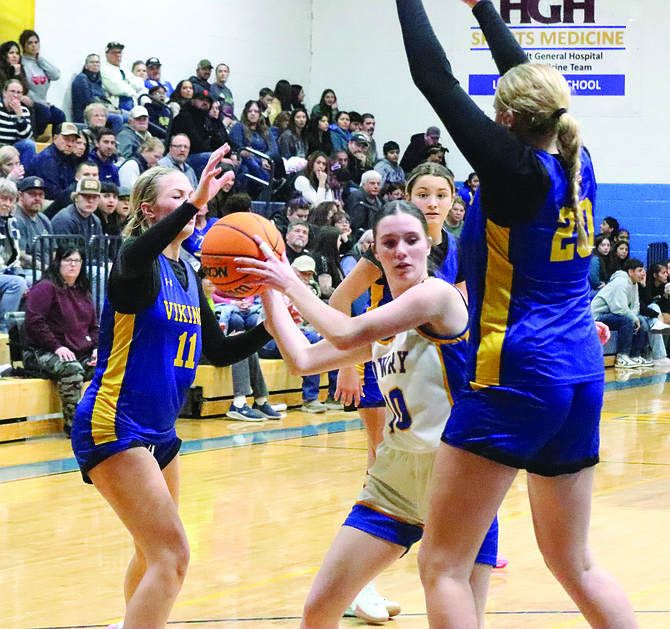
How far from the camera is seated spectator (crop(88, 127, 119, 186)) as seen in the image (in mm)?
10906

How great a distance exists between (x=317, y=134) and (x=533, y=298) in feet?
41.9

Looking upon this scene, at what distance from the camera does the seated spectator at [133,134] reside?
1195 cm

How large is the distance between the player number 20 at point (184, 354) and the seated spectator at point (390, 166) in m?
12.0

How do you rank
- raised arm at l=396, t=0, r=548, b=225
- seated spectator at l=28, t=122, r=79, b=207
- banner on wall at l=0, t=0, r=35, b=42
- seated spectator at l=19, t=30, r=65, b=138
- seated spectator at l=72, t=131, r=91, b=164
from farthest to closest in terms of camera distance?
1. banner on wall at l=0, t=0, r=35, b=42
2. seated spectator at l=19, t=30, r=65, b=138
3. seated spectator at l=72, t=131, r=91, b=164
4. seated spectator at l=28, t=122, r=79, b=207
5. raised arm at l=396, t=0, r=548, b=225

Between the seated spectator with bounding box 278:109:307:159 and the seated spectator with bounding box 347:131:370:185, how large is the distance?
0.66 meters

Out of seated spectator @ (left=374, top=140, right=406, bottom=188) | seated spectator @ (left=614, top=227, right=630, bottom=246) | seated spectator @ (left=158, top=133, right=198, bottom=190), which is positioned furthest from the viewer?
seated spectator @ (left=374, top=140, right=406, bottom=188)

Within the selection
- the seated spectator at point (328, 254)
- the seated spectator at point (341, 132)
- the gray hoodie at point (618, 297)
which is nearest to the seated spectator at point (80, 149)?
the seated spectator at point (328, 254)

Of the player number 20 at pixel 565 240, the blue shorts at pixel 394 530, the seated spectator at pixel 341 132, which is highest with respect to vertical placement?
the seated spectator at pixel 341 132

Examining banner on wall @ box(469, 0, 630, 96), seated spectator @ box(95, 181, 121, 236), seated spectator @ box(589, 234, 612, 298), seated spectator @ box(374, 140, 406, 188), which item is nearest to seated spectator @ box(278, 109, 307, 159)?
seated spectator @ box(374, 140, 406, 188)

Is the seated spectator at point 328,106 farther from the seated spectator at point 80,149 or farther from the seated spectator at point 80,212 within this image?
the seated spectator at point 80,212

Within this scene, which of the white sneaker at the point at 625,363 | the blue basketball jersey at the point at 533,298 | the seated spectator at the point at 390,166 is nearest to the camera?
the blue basketball jersey at the point at 533,298

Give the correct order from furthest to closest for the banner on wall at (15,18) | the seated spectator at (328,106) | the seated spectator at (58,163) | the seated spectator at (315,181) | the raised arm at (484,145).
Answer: the seated spectator at (328,106), the seated spectator at (315,181), the banner on wall at (15,18), the seated spectator at (58,163), the raised arm at (484,145)

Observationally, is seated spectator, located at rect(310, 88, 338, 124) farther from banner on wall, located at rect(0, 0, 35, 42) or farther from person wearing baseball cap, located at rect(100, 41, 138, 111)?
banner on wall, located at rect(0, 0, 35, 42)

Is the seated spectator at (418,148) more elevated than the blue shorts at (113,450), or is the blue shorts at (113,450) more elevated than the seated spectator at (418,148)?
the seated spectator at (418,148)
